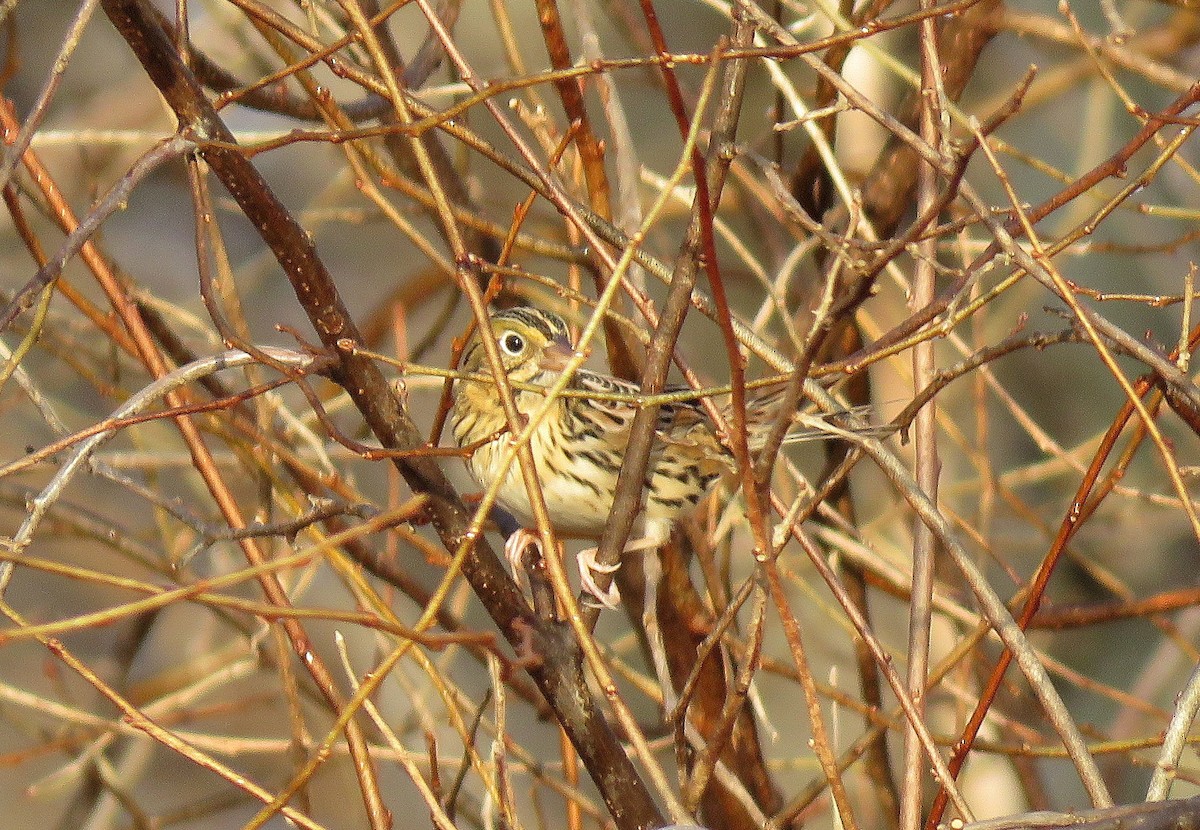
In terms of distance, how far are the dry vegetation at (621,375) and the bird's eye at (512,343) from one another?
0.55 feet

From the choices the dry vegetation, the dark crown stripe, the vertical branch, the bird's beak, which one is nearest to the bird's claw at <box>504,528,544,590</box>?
the dry vegetation

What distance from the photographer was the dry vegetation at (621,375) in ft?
5.33

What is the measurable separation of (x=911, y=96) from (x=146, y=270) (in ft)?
15.6

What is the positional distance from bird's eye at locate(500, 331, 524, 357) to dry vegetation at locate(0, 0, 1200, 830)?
0.55 feet

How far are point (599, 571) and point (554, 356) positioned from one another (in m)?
1.32

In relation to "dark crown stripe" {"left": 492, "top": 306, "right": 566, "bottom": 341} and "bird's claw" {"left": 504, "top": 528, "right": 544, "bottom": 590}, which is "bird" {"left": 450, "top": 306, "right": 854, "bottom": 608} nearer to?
"dark crown stripe" {"left": 492, "top": 306, "right": 566, "bottom": 341}

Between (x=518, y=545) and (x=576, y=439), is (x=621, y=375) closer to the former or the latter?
(x=576, y=439)

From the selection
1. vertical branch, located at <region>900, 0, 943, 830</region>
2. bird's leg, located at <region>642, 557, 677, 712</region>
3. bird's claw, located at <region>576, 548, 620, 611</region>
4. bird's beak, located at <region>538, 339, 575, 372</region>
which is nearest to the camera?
vertical branch, located at <region>900, 0, 943, 830</region>

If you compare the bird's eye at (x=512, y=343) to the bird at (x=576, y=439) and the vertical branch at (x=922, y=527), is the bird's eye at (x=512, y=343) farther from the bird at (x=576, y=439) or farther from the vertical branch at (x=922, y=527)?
the vertical branch at (x=922, y=527)

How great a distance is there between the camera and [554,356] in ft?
10.6

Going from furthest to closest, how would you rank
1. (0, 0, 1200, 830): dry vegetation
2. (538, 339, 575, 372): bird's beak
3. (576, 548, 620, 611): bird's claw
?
1. (538, 339, 575, 372): bird's beak
2. (576, 548, 620, 611): bird's claw
3. (0, 0, 1200, 830): dry vegetation

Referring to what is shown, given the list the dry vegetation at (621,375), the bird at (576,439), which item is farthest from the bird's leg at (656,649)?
the bird at (576,439)

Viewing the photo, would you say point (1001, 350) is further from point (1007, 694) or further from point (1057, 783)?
point (1057, 783)

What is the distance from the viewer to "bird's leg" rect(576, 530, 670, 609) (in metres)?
2.33
